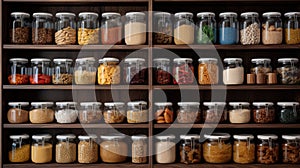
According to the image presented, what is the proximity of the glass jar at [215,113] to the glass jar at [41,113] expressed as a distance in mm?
857

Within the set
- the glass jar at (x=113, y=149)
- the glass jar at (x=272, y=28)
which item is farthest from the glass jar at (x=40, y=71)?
the glass jar at (x=272, y=28)

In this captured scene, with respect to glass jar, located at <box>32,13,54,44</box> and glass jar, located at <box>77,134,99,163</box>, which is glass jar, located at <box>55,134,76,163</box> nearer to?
glass jar, located at <box>77,134,99,163</box>

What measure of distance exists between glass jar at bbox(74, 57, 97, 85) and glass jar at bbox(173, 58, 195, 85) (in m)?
0.45

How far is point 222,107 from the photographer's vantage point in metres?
2.44

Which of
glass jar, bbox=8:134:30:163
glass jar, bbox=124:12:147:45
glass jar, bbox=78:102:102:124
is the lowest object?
glass jar, bbox=8:134:30:163

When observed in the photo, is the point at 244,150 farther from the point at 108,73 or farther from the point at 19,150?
the point at 19,150

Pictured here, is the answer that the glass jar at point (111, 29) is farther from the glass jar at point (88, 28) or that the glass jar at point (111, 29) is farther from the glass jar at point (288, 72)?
the glass jar at point (288, 72)

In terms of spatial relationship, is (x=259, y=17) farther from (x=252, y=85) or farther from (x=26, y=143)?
(x=26, y=143)

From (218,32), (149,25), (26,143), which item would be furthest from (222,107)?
(26,143)

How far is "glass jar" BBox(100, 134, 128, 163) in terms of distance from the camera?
2383 mm

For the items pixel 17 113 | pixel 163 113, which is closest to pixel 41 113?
pixel 17 113

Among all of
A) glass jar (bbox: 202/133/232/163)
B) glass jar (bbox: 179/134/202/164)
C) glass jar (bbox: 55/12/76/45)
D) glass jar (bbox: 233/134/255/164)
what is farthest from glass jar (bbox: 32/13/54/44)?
glass jar (bbox: 233/134/255/164)

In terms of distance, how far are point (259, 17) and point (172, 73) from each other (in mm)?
658

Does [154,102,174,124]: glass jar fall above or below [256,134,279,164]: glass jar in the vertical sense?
above
